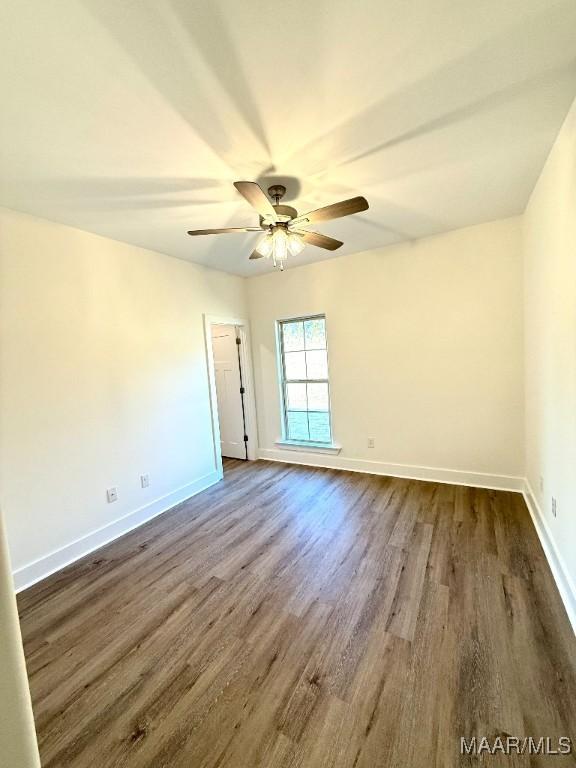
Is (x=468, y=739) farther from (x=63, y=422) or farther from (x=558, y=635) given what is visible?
(x=63, y=422)

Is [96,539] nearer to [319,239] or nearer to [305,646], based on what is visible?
[305,646]

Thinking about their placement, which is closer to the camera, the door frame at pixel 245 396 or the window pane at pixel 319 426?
the door frame at pixel 245 396

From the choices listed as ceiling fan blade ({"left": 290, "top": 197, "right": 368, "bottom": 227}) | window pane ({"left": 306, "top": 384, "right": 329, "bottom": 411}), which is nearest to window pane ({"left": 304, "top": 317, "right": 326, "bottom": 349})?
window pane ({"left": 306, "top": 384, "right": 329, "bottom": 411})

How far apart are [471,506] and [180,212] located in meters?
3.51

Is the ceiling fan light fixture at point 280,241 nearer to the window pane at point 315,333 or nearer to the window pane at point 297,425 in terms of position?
the window pane at point 315,333

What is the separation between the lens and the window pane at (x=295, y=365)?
4259 mm

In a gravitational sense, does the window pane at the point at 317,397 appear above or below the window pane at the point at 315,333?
below

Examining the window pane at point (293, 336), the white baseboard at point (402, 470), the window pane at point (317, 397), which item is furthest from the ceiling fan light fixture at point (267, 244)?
the white baseboard at point (402, 470)

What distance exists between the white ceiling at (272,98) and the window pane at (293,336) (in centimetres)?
200

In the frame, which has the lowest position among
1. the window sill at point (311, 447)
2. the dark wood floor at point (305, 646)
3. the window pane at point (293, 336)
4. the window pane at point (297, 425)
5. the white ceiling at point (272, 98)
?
the dark wood floor at point (305, 646)

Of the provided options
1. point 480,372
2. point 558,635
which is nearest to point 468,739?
point 558,635

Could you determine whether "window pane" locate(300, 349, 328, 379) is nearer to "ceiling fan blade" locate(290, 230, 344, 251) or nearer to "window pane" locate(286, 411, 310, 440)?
"window pane" locate(286, 411, 310, 440)

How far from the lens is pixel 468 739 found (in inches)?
46.1

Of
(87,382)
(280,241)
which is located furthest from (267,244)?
(87,382)
